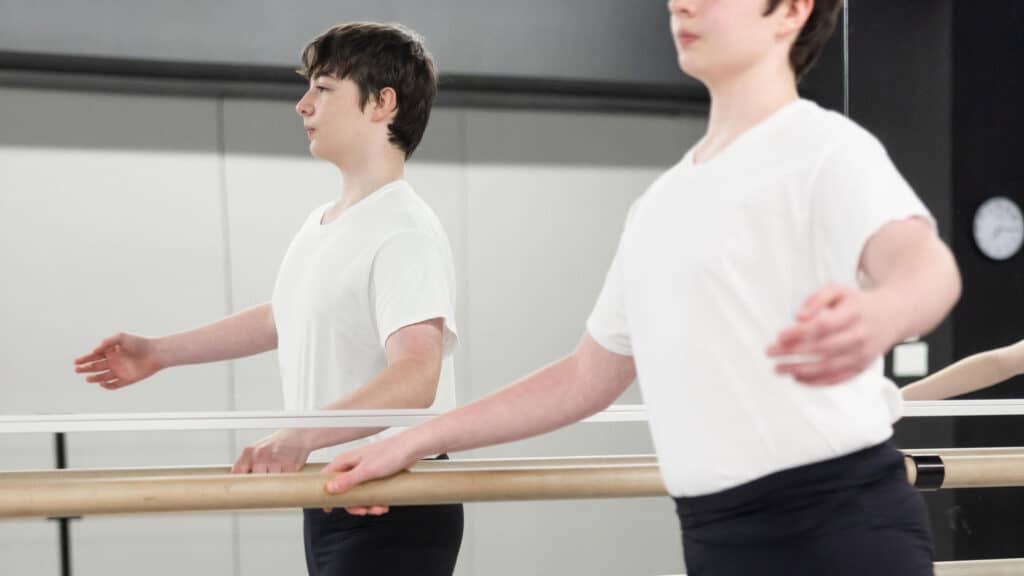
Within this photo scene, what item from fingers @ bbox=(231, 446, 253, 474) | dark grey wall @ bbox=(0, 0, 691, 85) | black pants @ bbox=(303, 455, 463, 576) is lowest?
black pants @ bbox=(303, 455, 463, 576)

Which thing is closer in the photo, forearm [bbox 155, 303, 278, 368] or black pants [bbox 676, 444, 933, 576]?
black pants [bbox 676, 444, 933, 576]

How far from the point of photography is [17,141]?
1777 millimetres

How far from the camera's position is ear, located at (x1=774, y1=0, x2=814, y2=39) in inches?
37.5

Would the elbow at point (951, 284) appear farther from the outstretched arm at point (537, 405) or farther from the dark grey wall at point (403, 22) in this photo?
the dark grey wall at point (403, 22)

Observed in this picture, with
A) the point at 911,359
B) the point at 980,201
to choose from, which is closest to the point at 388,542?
the point at 911,359

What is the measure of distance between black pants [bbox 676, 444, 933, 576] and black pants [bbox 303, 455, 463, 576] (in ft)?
2.01

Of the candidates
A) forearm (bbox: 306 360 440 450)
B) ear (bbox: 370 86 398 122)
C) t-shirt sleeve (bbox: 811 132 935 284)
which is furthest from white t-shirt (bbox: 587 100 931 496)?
ear (bbox: 370 86 398 122)

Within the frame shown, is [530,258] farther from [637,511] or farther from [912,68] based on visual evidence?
[912,68]

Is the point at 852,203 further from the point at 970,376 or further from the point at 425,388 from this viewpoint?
the point at 970,376

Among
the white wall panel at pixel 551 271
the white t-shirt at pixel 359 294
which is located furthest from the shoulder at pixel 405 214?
the white wall panel at pixel 551 271

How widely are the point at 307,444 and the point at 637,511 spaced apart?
746 mm

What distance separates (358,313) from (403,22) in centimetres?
54

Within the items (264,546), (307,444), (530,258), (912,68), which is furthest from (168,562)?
(912,68)

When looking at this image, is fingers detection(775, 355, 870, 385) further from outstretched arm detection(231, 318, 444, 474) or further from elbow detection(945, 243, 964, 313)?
outstretched arm detection(231, 318, 444, 474)
